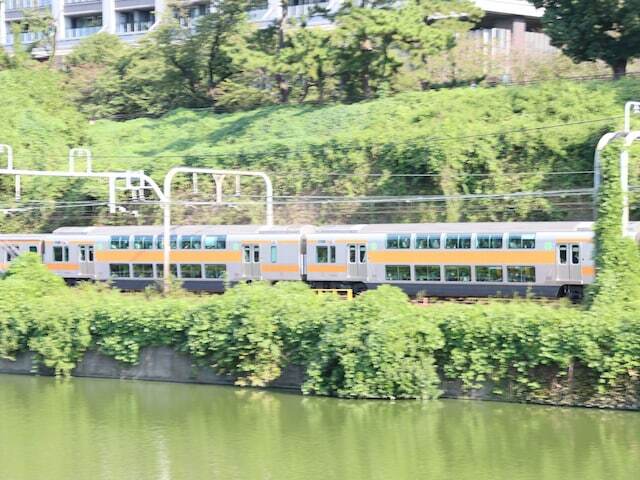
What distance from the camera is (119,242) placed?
29172mm

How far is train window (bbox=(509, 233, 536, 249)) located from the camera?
22922 millimetres

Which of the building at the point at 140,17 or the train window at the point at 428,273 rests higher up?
the building at the point at 140,17

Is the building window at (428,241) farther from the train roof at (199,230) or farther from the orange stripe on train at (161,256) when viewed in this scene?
the orange stripe on train at (161,256)

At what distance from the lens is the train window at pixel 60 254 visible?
30.3 metres

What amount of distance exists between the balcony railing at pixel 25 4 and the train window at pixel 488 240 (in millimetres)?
38695

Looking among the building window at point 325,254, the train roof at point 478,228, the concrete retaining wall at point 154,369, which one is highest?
the train roof at point 478,228

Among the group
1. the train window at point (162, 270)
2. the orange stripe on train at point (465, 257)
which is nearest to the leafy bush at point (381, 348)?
the orange stripe on train at point (465, 257)

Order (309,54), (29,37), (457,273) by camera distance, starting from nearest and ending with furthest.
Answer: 1. (457,273)
2. (309,54)
3. (29,37)

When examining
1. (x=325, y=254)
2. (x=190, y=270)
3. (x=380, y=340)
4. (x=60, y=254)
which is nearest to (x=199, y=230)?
(x=190, y=270)

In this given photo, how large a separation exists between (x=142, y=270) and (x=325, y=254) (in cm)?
597

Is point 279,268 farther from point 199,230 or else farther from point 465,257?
point 465,257

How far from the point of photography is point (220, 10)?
39.9 metres

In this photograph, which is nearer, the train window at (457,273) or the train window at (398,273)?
the train window at (457,273)

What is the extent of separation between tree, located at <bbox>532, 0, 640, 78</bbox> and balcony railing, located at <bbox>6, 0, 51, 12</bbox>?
3205 centimetres
